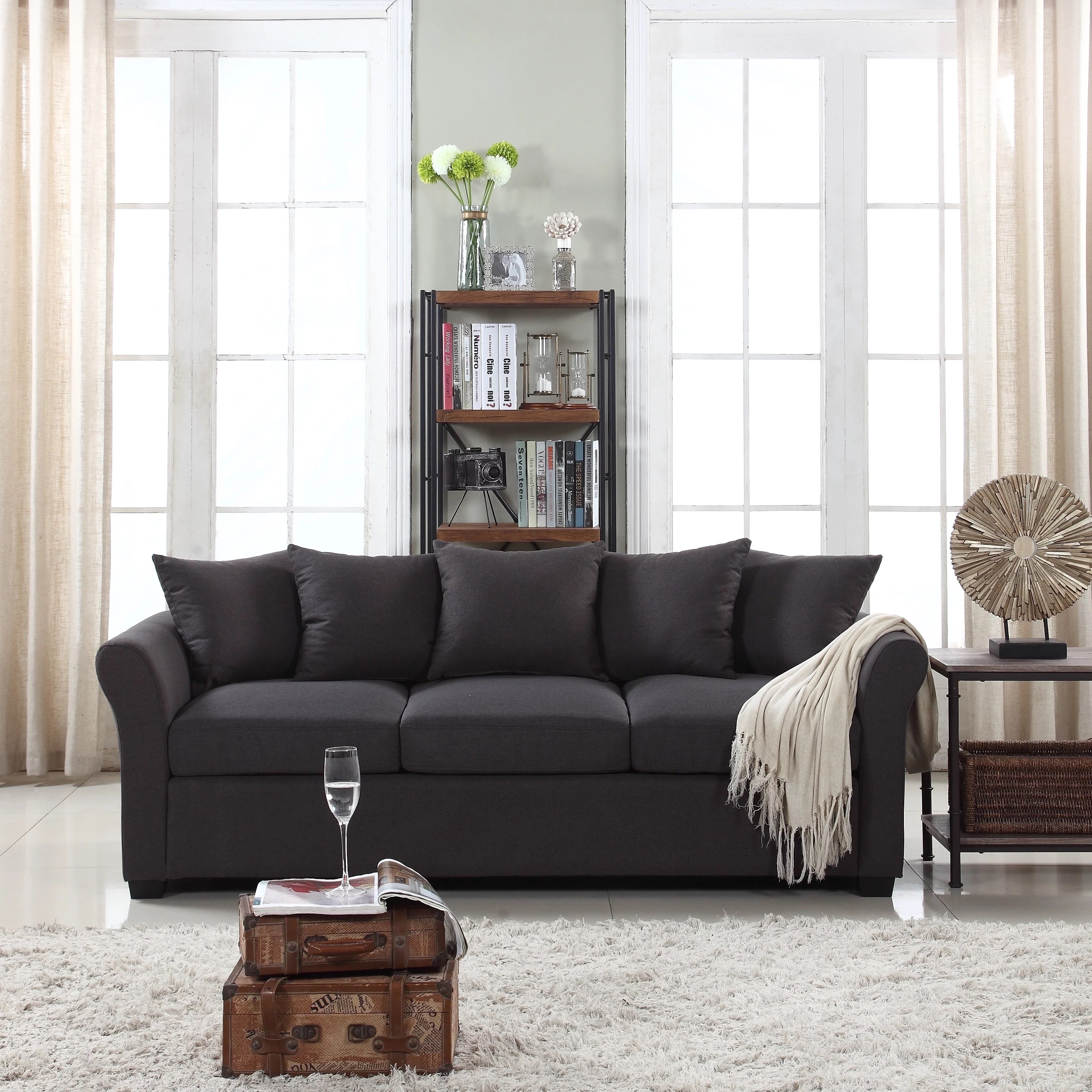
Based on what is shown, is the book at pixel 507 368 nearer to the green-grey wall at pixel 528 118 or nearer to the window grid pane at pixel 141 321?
the green-grey wall at pixel 528 118

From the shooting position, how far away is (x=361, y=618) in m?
3.36

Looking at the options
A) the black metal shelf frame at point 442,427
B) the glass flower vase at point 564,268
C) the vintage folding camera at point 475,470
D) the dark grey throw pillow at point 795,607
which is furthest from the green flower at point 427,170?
the dark grey throw pillow at point 795,607

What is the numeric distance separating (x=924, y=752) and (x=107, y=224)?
3.37m

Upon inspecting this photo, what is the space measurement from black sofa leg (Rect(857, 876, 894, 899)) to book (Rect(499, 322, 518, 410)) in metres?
2.02

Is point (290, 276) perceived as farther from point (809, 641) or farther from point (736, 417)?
point (809, 641)

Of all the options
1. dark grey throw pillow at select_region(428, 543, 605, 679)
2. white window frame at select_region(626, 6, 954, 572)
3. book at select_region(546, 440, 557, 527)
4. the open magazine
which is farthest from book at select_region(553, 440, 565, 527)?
the open magazine

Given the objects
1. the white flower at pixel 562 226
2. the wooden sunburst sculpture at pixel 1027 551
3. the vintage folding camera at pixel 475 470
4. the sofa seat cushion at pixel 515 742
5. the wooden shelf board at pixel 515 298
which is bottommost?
the sofa seat cushion at pixel 515 742

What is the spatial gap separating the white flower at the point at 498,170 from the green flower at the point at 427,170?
30 millimetres

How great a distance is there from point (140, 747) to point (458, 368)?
180 centimetres

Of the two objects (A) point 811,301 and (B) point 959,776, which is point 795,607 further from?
(A) point 811,301

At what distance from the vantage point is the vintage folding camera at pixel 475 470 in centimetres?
398

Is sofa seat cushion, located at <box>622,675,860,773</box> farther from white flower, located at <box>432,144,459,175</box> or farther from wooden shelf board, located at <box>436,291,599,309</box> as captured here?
white flower, located at <box>432,144,459,175</box>

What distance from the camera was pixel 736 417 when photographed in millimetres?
4277

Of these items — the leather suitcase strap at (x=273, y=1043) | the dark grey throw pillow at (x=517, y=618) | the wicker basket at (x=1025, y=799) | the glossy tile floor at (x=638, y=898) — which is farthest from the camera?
the dark grey throw pillow at (x=517, y=618)
